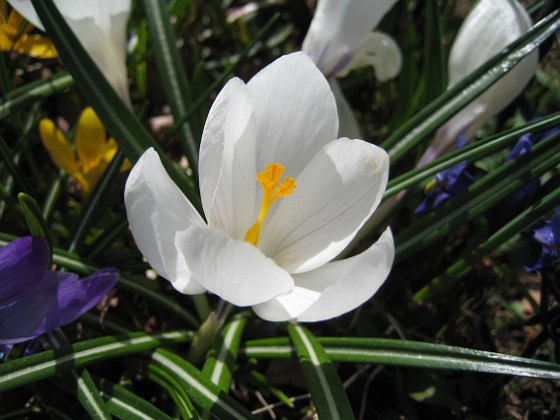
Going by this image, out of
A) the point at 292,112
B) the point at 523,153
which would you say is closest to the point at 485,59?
the point at 523,153

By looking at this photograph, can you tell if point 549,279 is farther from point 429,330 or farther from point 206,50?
point 206,50

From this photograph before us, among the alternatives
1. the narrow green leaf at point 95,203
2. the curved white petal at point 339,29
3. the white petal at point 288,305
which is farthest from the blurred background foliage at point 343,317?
the white petal at point 288,305

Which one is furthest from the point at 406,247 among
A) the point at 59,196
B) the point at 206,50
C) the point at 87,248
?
the point at 206,50

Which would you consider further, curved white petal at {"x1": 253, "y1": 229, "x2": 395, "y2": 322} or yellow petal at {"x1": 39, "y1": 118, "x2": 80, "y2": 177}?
yellow petal at {"x1": 39, "y1": 118, "x2": 80, "y2": 177}

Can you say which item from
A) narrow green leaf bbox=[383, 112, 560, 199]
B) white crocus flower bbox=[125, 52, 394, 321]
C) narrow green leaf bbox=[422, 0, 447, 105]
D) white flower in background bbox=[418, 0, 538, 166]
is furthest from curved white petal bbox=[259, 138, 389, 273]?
narrow green leaf bbox=[422, 0, 447, 105]

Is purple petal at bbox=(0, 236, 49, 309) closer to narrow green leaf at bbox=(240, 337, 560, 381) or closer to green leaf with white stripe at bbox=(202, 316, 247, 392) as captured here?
green leaf with white stripe at bbox=(202, 316, 247, 392)

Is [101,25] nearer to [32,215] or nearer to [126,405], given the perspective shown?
[32,215]
